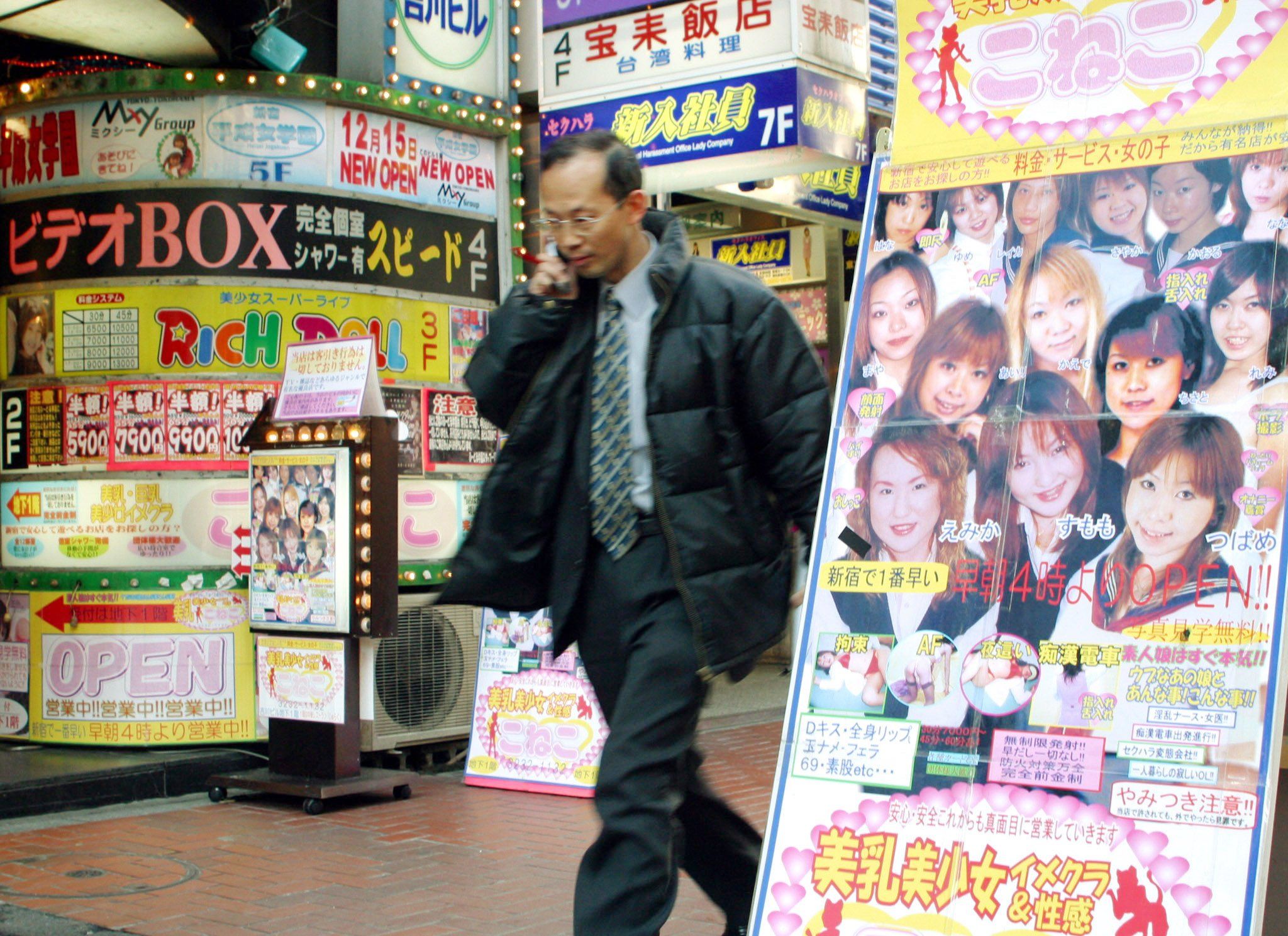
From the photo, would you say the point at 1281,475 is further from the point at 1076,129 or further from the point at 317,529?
the point at 317,529

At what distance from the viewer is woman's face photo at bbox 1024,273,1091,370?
3.37 metres

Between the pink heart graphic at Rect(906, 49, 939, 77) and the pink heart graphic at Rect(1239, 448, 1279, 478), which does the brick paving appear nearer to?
the pink heart graphic at Rect(1239, 448, 1279, 478)

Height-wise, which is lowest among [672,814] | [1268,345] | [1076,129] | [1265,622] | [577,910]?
[577,910]

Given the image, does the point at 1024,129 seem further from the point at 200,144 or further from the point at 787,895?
the point at 200,144

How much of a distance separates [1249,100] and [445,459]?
223 inches

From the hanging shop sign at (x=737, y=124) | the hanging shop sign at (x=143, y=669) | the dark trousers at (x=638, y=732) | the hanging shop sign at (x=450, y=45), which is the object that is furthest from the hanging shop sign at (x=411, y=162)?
the dark trousers at (x=638, y=732)

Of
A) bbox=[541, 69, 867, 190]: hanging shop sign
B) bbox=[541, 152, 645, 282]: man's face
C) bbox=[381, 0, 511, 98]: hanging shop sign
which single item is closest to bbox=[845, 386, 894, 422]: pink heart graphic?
bbox=[541, 152, 645, 282]: man's face

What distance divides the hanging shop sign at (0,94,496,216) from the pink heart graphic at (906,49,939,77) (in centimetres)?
477

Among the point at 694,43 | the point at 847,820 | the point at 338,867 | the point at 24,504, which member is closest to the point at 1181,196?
the point at 847,820

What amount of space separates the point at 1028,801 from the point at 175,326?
5715 millimetres

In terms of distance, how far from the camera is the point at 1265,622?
298 centimetres

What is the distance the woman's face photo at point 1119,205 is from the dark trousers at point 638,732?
128 centimetres

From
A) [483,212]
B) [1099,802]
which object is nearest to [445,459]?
[483,212]

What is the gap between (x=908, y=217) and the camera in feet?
12.2
